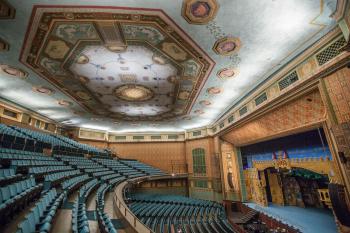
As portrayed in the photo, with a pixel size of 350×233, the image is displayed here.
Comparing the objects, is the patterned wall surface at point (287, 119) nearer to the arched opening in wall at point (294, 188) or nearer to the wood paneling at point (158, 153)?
the arched opening in wall at point (294, 188)

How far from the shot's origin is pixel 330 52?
459 cm

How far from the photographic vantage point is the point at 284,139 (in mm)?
8781

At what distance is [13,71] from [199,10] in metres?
7.21

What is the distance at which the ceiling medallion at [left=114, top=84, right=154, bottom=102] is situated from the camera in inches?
323

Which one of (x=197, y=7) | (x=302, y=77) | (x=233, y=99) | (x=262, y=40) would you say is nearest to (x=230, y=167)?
(x=233, y=99)

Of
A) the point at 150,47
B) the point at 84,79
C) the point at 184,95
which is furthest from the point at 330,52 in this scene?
the point at 84,79

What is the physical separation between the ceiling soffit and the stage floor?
7.47 m

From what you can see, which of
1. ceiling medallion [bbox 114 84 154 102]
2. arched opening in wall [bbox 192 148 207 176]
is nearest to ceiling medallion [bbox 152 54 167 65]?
ceiling medallion [bbox 114 84 154 102]

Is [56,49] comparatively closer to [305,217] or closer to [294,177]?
[305,217]

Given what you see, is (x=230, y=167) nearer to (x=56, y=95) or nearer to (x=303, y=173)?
(x=303, y=173)

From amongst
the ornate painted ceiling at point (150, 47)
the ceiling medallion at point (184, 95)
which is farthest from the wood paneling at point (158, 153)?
the ceiling medallion at point (184, 95)

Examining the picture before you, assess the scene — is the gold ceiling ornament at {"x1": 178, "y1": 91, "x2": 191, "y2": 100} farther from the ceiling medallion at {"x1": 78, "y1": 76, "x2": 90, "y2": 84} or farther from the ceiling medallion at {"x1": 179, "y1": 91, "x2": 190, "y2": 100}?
the ceiling medallion at {"x1": 78, "y1": 76, "x2": 90, "y2": 84}

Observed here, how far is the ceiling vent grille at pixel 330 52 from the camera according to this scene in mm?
4387

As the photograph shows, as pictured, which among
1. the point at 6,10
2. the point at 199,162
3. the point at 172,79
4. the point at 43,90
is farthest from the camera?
the point at 199,162
